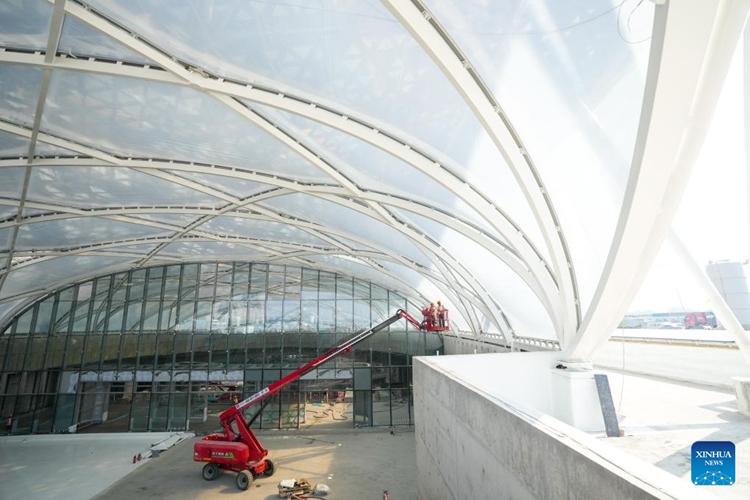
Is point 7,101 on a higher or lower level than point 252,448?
higher

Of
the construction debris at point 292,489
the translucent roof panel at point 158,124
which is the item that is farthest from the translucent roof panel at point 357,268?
the construction debris at point 292,489

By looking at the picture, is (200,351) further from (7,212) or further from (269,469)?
(7,212)

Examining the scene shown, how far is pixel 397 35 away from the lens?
24.7ft

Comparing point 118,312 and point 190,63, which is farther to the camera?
point 118,312

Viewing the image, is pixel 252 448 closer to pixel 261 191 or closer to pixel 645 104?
pixel 261 191

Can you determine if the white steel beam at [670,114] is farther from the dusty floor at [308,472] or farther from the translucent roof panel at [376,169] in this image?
the dusty floor at [308,472]

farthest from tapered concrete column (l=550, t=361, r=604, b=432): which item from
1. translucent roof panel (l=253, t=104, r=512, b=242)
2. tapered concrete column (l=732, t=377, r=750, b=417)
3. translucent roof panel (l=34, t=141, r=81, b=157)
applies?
translucent roof panel (l=34, t=141, r=81, b=157)

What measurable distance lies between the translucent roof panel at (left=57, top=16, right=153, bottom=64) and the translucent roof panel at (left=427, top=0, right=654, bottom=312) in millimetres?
7752

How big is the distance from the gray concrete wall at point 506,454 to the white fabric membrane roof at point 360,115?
4.79 metres

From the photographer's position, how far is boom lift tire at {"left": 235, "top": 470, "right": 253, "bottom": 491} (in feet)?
57.3

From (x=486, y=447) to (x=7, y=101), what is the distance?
15515 mm

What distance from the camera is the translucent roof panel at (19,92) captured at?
996 cm

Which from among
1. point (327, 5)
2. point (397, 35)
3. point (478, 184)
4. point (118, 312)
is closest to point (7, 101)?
point (327, 5)

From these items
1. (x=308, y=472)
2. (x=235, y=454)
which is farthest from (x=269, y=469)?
(x=235, y=454)
